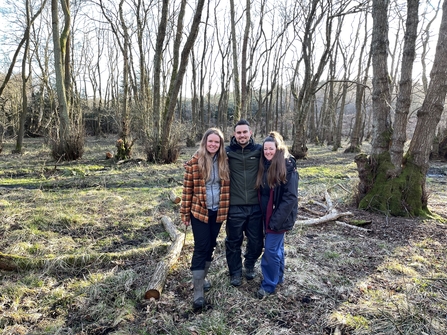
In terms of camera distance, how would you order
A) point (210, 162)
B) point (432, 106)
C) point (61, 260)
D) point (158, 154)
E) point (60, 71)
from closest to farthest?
point (210, 162)
point (61, 260)
point (432, 106)
point (60, 71)
point (158, 154)

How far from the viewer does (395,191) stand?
5297 millimetres

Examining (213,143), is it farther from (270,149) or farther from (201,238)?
(201,238)

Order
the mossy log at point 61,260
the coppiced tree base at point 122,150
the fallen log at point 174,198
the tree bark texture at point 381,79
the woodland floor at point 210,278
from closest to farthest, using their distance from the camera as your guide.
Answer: the woodland floor at point 210,278, the mossy log at point 61,260, the tree bark texture at point 381,79, the fallen log at point 174,198, the coppiced tree base at point 122,150


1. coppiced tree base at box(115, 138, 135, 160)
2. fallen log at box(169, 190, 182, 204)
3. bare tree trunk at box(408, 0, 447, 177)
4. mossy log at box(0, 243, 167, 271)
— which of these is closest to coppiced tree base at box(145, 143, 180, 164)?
coppiced tree base at box(115, 138, 135, 160)

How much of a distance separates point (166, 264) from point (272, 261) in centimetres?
132

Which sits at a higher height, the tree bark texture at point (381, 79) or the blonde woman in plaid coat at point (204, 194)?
the tree bark texture at point (381, 79)

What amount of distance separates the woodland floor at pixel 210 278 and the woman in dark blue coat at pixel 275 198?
31cm

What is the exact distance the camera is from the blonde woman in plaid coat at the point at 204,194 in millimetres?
2846

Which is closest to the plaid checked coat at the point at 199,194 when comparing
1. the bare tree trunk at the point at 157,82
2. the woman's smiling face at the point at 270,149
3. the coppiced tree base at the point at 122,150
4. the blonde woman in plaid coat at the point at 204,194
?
the blonde woman in plaid coat at the point at 204,194

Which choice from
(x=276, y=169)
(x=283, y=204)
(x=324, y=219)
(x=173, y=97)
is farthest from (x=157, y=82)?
(x=283, y=204)

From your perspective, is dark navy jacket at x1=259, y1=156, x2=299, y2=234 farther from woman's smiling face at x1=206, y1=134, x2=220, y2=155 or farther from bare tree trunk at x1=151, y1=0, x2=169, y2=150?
bare tree trunk at x1=151, y1=0, x2=169, y2=150

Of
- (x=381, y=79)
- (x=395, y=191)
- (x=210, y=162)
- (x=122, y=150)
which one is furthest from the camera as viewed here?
(x=122, y=150)

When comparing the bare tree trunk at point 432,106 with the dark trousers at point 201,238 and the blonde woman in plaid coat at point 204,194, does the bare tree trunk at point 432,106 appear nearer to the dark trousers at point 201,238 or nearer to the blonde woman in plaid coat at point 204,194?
the blonde woman in plaid coat at point 204,194

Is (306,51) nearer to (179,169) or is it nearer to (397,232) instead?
(179,169)
